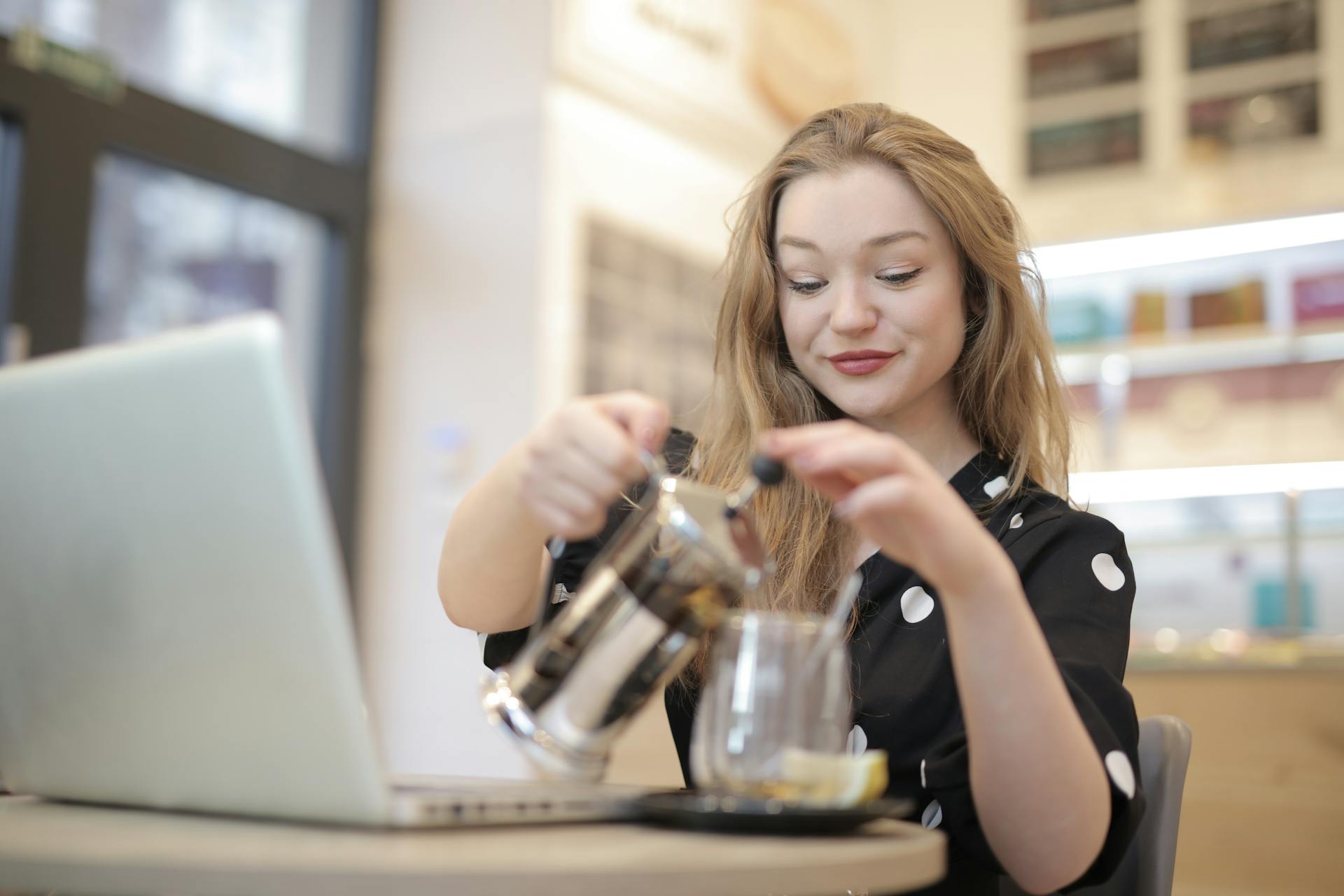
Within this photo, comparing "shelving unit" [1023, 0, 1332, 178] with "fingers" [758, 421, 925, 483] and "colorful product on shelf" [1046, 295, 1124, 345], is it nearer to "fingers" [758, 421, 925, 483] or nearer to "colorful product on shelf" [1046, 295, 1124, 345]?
"colorful product on shelf" [1046, 295, 1124, 345]

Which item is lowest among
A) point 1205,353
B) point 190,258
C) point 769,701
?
point 769,701

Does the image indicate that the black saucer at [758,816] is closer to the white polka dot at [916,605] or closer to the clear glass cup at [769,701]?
the clear glass cup at [769,701]

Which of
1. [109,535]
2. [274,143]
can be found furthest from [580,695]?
[274,143]

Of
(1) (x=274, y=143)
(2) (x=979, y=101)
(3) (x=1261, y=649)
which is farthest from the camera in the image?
(2) (x=979, y=101)

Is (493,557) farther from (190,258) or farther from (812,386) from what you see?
(190,258)

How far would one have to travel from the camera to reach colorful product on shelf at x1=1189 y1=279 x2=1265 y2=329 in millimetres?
3482

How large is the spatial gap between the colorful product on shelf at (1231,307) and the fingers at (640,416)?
3.01 m

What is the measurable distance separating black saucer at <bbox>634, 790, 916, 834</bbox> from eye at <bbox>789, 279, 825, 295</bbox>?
573 mm

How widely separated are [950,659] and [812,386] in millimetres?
352

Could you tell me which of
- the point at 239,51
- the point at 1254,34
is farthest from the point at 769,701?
the point at 1254,34

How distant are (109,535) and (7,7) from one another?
96.8 inches

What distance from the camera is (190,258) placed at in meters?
3.16

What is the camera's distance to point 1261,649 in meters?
2.84

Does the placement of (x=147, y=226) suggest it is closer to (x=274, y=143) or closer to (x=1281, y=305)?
(x=274, y=143)
